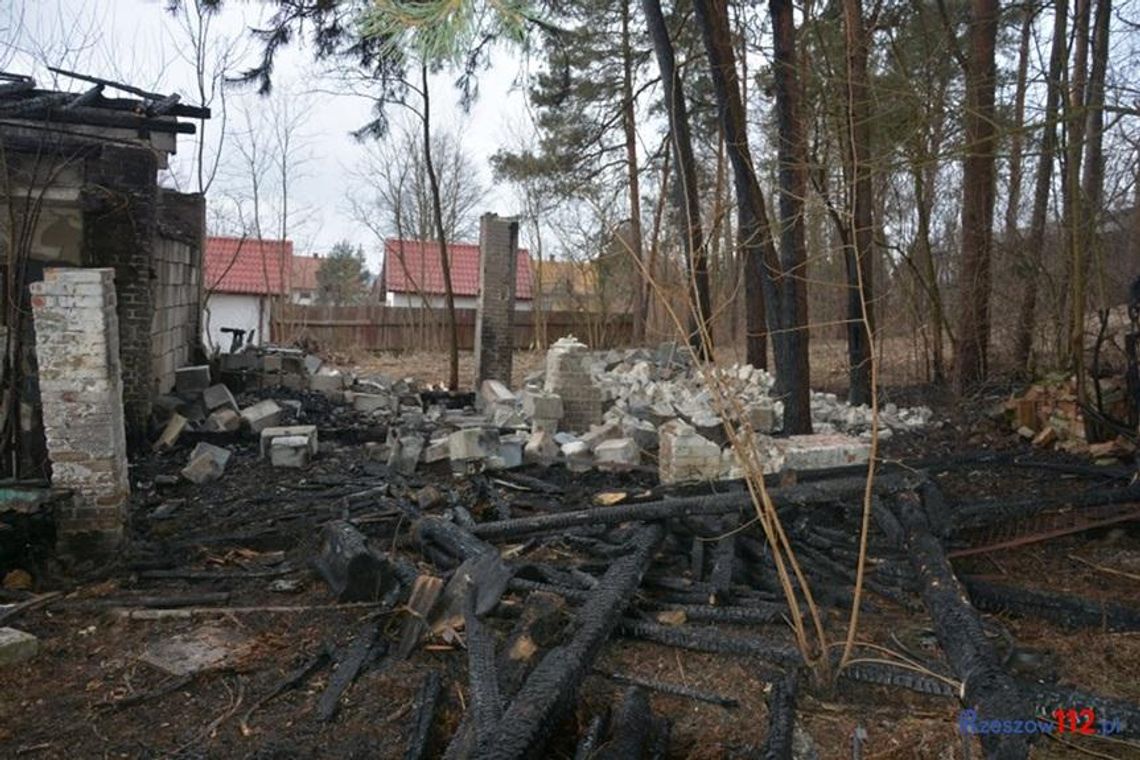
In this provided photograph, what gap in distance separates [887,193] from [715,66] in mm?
6044

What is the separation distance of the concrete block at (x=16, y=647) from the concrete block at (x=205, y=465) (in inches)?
141

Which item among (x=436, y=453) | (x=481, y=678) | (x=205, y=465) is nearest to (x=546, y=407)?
(x=436, y=453)

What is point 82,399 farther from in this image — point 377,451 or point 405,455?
point 377,451

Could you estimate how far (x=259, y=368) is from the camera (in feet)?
42.4

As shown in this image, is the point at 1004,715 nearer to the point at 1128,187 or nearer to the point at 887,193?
the point at 1128,187

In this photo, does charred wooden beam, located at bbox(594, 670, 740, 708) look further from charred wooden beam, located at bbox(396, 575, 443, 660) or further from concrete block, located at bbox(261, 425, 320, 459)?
concrete block, located at bbox(261, 425, 320, 459)

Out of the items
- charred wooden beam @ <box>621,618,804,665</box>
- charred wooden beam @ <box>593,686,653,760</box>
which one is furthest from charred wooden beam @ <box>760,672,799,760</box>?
charred wooden beam @ <box>593,686,653,760</box>

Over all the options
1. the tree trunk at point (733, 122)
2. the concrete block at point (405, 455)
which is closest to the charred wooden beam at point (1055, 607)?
the tree trunk at point (733, 122)

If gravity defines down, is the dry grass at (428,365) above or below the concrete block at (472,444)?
above

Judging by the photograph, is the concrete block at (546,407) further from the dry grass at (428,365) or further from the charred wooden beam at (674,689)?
the charred wooden beam at (674,689)

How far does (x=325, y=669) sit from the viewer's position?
4.03m

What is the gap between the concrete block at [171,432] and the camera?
8.89m

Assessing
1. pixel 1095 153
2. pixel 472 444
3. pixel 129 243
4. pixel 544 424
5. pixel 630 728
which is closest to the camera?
pixel 630 728

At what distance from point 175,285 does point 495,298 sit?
4.67 metres
